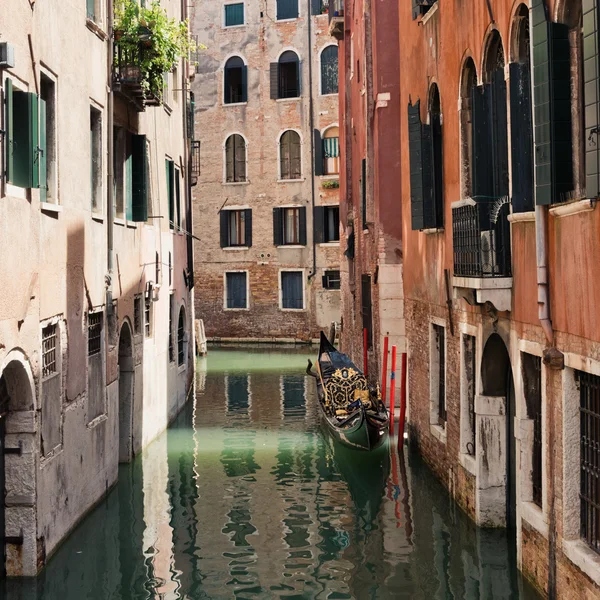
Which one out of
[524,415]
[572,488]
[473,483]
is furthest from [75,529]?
[572,488]

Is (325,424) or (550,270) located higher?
(550,270)

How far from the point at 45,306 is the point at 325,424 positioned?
768cm

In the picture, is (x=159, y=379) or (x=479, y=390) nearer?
(x=479, y=390)

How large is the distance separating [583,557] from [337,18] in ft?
58.3

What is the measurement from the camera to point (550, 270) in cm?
679

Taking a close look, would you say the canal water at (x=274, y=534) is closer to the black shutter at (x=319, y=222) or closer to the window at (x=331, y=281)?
the window at (x=331, y=281)

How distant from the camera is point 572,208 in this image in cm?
614

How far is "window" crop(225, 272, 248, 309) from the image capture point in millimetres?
30562

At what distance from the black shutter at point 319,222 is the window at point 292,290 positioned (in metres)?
1.33

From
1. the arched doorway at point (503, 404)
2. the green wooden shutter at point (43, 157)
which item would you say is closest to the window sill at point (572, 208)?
the arched doorway at point (503, 404)

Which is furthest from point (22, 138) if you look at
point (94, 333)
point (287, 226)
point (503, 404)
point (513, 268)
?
point (287, 226)

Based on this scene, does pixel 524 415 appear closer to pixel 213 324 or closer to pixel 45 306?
pixel 45 306

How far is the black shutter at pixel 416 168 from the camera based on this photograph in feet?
36.8

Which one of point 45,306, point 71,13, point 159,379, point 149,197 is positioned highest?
point 71,13
